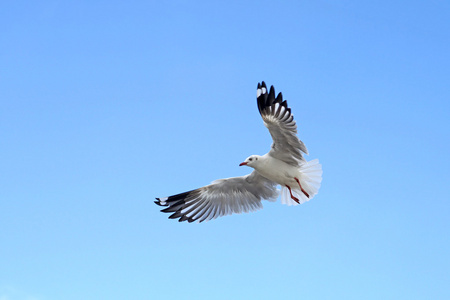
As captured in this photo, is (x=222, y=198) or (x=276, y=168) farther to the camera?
(x=222, y=198)

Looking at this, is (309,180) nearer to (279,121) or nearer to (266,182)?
(266,182)

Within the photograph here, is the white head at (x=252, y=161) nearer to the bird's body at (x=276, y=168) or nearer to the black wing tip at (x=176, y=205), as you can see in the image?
the bird's body at (x=276, y=168)

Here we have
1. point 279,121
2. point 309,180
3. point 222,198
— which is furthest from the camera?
point 222,198

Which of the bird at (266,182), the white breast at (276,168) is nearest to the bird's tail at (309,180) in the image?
the bird at (266,182)

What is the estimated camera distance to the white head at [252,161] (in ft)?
23.7

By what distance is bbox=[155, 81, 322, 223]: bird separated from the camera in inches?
264

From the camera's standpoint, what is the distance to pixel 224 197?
8.09 m

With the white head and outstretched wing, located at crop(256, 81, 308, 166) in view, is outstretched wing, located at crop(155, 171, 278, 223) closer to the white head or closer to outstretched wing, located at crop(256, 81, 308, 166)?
the white head

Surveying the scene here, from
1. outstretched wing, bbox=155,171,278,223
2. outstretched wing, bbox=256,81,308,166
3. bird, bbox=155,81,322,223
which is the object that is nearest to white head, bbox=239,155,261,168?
bird, bbox=155,81,322,223

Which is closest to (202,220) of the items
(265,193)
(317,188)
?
(265,193)

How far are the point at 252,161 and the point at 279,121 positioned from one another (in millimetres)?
822

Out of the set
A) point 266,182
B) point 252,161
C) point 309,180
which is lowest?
point 309,180

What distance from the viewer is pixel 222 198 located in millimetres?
8086

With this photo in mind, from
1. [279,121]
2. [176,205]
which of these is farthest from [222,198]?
[279,121]
